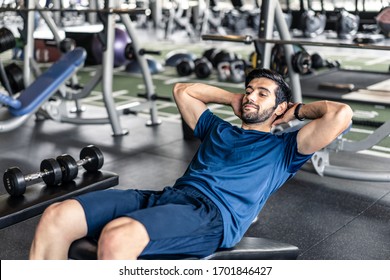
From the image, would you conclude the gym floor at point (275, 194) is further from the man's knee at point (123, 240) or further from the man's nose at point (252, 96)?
the man's knee at point (123, 240)

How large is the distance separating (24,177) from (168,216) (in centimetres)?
111

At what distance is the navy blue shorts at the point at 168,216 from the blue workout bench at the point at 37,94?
76.6 inches

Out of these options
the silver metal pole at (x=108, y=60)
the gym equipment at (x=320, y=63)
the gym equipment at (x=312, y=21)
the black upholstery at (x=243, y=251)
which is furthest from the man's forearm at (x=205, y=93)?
the gym equipment at (x=312, y=21)

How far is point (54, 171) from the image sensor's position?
100 inches

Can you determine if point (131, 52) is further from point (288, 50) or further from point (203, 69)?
point (203, 69)

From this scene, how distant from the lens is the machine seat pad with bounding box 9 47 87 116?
352 cm

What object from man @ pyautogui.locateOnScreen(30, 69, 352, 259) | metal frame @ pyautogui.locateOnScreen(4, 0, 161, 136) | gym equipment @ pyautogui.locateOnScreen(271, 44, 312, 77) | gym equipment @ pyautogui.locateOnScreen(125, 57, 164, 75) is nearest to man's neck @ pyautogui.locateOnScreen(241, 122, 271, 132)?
man @ pyautogui.locateOnScreen(30, 69, 352, 259)

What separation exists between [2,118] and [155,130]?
3.52 feet

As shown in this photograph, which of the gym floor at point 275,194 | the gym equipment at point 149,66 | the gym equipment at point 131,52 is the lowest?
the gym floor at point 275,194

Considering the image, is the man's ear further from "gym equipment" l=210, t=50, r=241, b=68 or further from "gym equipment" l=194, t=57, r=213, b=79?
"gym equipment" l=210, t=50, r=241, b=68

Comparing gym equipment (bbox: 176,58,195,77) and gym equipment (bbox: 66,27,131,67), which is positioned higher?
gym equipment (bbox: 66,27,131,67)

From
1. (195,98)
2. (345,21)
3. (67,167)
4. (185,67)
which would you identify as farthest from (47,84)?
(345,21)

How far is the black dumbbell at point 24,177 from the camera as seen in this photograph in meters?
2.46
